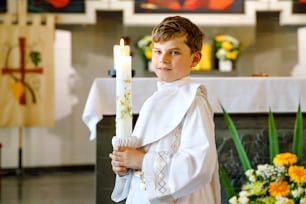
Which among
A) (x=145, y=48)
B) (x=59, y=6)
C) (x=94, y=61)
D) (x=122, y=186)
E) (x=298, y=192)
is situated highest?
(x=59, y=6)

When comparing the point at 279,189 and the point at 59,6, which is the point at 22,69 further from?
the point at 279,189

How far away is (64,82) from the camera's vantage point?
16.8ft

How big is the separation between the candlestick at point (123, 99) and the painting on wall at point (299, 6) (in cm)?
415

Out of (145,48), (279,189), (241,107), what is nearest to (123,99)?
(279,189)

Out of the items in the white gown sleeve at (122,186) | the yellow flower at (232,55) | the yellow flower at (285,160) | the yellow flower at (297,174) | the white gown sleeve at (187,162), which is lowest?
the yellow flower at (297,174)

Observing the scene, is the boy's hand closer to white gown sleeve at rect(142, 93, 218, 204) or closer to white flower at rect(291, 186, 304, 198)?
white gown sleeve at rect(142, 93, 218, 204)

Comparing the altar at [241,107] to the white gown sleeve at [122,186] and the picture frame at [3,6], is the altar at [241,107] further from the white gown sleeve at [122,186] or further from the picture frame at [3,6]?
the picture frame at [3,6]

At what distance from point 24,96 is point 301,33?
8.44ft

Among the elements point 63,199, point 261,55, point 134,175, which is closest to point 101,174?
point 134,175

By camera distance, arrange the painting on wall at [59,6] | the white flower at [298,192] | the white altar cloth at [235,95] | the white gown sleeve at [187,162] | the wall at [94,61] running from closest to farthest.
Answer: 1. the white gown sleeve at [187,162]
2. the white flower at [298,192]
3. the white altar cloth at [235,95]
4. the painting on wall at [59,6]
5. the wall at [94,61]

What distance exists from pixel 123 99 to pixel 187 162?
166mm

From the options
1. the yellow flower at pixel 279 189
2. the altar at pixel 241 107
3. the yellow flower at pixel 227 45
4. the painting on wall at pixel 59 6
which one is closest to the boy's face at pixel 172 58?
the yellow flower at pixel 279 189

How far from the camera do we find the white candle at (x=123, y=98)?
99 centimetres

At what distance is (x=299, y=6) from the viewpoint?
490 cm
